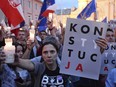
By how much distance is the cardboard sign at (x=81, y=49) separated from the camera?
13.5ft

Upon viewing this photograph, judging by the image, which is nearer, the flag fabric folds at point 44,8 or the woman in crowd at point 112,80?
the woman in crowd at point 112,80

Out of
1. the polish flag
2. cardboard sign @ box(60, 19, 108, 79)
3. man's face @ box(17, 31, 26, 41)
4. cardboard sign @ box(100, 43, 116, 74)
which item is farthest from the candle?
the polish flag

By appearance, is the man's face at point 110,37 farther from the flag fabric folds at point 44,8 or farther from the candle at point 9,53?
the flag fabric folds at point 44,8

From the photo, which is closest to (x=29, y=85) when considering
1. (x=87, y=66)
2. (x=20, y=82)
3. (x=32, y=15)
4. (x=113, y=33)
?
(x=20, y=82)

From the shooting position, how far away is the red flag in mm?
5805

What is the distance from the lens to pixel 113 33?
5.39m

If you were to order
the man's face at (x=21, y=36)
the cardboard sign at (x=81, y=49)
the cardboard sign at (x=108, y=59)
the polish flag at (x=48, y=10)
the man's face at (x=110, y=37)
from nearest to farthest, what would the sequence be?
1. the cardboard sign at (x=81, y=49)
2. the cardboard sign at (x=108, y=59)
3. the man's face at (x=110, y=37)
4. the man's face at (x=21, y=36)
5. the polish flag at (x=48, y=10)

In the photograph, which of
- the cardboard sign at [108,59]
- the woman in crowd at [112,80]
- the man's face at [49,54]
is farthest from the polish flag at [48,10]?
the woman in crowd at [112,80]

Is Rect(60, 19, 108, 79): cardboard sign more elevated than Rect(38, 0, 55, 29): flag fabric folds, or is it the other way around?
Rect(38, 0, 55, 29): flag fabric folds

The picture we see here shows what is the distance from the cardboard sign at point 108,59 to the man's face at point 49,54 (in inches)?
47.8

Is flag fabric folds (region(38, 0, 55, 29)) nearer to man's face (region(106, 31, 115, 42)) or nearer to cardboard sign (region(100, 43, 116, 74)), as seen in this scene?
man's face (region(106, 31, 115, 42))

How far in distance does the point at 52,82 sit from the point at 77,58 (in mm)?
577

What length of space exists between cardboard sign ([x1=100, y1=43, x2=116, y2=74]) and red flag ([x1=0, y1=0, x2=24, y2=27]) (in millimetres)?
1911

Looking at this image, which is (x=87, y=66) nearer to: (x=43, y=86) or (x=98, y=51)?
(x=98, y=51)
